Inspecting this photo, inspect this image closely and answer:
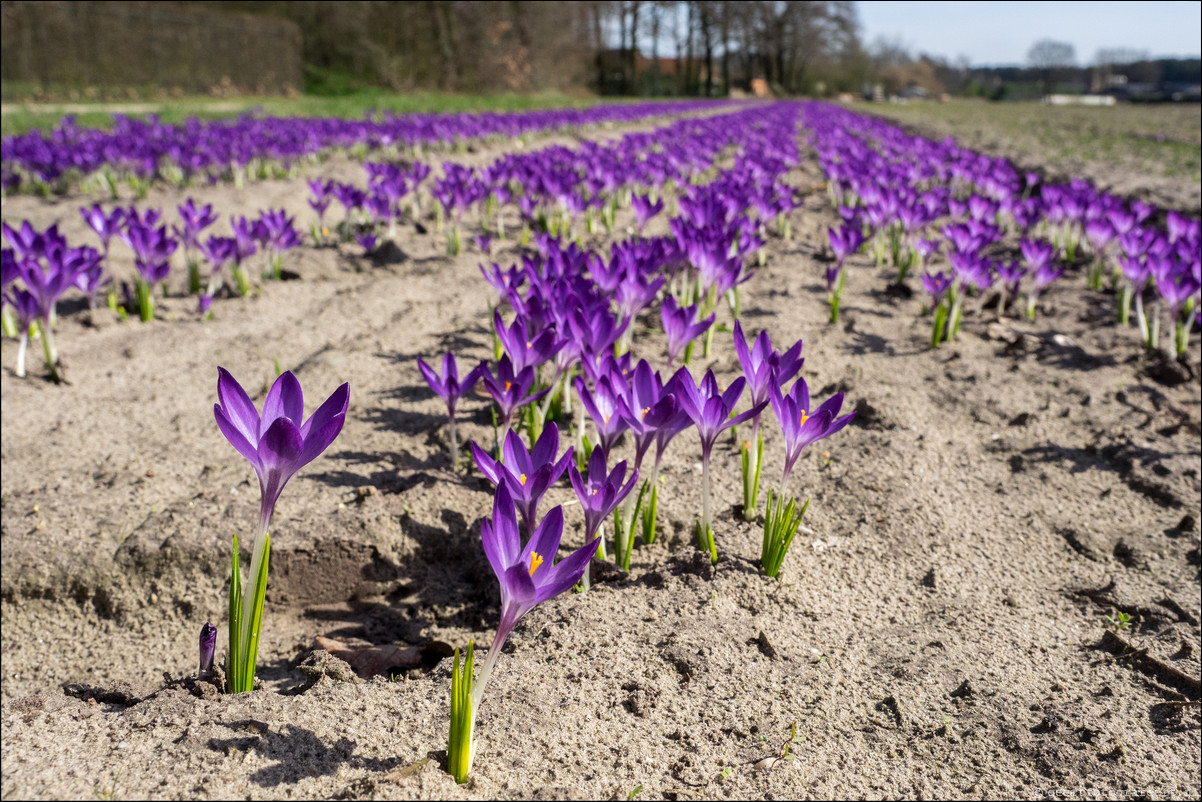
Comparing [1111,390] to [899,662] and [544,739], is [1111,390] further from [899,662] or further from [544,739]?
[544,739]

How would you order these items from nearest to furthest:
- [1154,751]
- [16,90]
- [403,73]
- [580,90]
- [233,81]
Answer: [1154,751], [16,90], [233,81], [403,73], [580,90]

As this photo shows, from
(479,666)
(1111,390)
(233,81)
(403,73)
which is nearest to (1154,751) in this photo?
(479,666)

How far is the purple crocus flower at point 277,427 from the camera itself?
1.23 meters

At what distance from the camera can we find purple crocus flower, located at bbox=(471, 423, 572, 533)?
1552mm

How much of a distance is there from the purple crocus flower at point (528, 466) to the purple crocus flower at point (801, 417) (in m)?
0.57

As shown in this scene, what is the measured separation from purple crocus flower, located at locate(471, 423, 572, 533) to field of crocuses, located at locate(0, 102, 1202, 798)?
1 cm

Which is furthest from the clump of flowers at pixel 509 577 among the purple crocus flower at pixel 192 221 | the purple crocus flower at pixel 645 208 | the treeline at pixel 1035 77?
the treeline at pixel 1035 77

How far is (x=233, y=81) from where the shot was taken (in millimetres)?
32781

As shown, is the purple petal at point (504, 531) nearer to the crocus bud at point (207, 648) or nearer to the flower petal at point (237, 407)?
the flower petal at point (237, 407)

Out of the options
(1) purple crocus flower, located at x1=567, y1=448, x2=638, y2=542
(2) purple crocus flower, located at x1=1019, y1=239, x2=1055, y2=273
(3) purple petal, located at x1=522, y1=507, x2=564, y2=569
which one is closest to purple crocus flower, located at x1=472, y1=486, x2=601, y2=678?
(3) purple petal, located at x1=522, y1=507, x2=564, y2=569

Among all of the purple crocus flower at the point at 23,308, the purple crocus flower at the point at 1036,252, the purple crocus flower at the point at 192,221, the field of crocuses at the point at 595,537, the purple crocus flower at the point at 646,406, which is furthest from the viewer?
the purple crocus flower at the point at 1036,252

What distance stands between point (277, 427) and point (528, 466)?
60cm

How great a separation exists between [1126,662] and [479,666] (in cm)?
172

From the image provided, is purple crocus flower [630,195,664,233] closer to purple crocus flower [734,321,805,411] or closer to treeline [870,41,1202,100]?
purple crocus flower [734,321,805,411]
